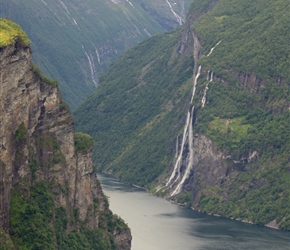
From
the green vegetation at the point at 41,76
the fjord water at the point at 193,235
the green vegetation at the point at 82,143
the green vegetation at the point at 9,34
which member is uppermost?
the green vegetation at the point at 9,34

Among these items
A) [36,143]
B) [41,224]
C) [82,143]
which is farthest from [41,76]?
[41,224]

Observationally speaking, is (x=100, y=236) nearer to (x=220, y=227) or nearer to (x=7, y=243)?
(x=7, y=243)

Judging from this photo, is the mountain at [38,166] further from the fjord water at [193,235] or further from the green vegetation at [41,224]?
the fjord water at [193,235]

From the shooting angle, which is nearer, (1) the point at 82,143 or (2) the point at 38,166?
(2) the point at 38,166

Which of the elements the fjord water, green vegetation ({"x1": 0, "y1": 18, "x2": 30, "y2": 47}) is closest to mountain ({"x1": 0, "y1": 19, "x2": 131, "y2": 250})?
green vegetation ({"x1": 0, "y1": 18, "x2": 30, "y2": 47})

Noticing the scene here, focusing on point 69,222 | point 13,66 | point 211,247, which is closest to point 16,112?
point 13,66

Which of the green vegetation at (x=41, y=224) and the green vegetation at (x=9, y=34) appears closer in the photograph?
the green vegetation at (x=9, y=34)

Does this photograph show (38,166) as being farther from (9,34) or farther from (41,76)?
(9,34)

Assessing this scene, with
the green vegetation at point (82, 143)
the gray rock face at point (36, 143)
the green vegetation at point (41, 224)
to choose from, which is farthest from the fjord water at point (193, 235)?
the green vegetation at point (41, 224)
